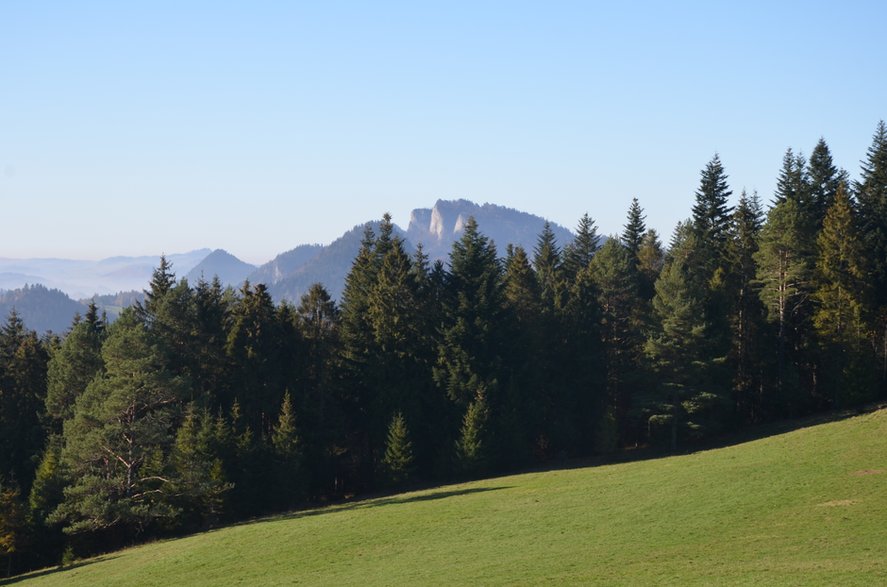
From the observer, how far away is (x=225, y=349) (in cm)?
6694

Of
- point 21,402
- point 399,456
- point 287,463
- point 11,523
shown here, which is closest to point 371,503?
point 287,463

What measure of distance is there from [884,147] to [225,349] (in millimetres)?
61514

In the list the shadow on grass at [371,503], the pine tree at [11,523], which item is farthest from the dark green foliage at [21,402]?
the shadow on grass at [371,503]

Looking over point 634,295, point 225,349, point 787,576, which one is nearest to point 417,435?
point 225,349

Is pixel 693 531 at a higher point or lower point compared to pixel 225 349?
lower

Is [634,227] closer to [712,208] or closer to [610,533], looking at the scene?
[712,208]

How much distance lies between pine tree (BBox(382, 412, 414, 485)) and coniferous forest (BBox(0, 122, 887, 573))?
0.49 feet

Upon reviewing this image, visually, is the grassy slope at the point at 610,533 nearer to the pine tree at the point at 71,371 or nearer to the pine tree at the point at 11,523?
the pine tree at the point at 11,523

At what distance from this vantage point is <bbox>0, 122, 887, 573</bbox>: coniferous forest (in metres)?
59.5

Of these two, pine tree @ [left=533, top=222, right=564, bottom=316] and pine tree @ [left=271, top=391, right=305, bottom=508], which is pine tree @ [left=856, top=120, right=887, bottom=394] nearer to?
pine tree @ [left=533, top=222, right=564, bottom=316]

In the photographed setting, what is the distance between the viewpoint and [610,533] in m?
37.2

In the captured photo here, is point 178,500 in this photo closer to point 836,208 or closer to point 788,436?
point 788,436

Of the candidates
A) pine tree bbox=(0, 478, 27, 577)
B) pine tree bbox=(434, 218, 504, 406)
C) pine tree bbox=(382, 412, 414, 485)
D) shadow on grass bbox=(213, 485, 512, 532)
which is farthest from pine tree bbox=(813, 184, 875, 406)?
pine tree bbox=(0, 478, 27, 577)

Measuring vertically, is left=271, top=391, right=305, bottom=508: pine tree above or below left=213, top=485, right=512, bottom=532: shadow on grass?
above
